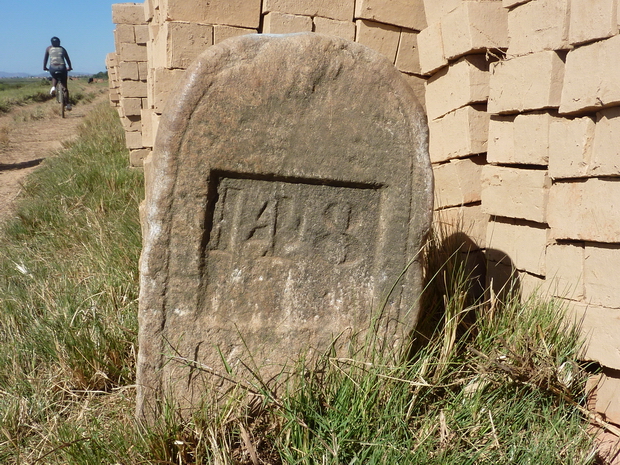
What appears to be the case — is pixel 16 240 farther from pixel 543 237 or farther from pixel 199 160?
pixel 543 237

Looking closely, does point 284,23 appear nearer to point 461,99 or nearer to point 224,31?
point 224,31

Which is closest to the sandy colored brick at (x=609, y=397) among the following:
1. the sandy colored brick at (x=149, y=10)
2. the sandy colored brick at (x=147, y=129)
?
the sandy colored brick at (x=147, y=129)

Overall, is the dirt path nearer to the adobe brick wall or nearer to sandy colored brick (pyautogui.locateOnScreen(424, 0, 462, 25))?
the adobe brick wall

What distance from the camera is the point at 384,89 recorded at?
2285 mm

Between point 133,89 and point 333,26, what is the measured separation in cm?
437

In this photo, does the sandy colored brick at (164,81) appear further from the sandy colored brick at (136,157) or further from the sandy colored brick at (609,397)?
the sandy colored brick at (136,157)

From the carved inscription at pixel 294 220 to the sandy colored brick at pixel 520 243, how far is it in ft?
3.85

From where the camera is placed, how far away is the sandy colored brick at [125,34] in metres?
7.51

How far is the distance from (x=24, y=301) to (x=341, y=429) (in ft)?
6.84

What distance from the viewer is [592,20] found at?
2.60 metres

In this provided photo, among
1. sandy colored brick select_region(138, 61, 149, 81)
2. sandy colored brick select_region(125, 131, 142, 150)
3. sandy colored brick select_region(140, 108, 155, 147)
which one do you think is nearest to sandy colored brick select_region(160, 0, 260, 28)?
sandy colored brick select_region(140, 108, 155, 147)

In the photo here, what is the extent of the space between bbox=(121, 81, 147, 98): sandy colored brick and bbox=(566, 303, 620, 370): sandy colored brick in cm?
635

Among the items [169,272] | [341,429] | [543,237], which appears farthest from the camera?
[543,237]

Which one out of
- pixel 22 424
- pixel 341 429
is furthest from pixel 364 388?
pixel 22 424
